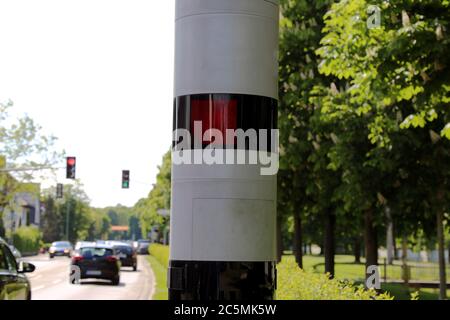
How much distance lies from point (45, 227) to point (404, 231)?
110m

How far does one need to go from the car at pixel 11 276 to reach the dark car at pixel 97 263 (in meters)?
18.2

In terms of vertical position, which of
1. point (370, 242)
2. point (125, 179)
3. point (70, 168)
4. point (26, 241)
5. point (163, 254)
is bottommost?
point (163, 254)

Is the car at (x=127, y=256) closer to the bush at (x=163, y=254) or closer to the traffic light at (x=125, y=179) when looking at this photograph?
the bush at (x=163, y=254)

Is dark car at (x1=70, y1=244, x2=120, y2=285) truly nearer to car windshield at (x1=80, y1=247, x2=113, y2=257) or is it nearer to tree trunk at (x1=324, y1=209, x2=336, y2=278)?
car windshield at (x1=80, y1=247, x2=113, y2=257)

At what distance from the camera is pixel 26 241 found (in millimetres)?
87688

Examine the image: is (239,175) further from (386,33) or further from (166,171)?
→ (166,171)

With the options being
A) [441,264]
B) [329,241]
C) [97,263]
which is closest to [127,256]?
[97,263]

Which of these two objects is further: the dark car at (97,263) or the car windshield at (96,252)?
the car windshield at (96,252)

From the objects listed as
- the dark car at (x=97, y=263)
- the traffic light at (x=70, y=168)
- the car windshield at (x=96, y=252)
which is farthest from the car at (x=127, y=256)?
the car windshield at (x=96, y=252)

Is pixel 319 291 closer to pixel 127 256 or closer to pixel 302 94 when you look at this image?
pixel 302 94

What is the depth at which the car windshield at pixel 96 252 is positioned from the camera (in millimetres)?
30703

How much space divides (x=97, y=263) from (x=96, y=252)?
461 mm

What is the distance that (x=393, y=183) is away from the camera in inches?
713

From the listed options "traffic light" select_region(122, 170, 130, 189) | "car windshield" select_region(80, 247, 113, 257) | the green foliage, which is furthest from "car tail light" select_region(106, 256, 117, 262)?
"traffic light" select_region(122, 170, 130, 189)
